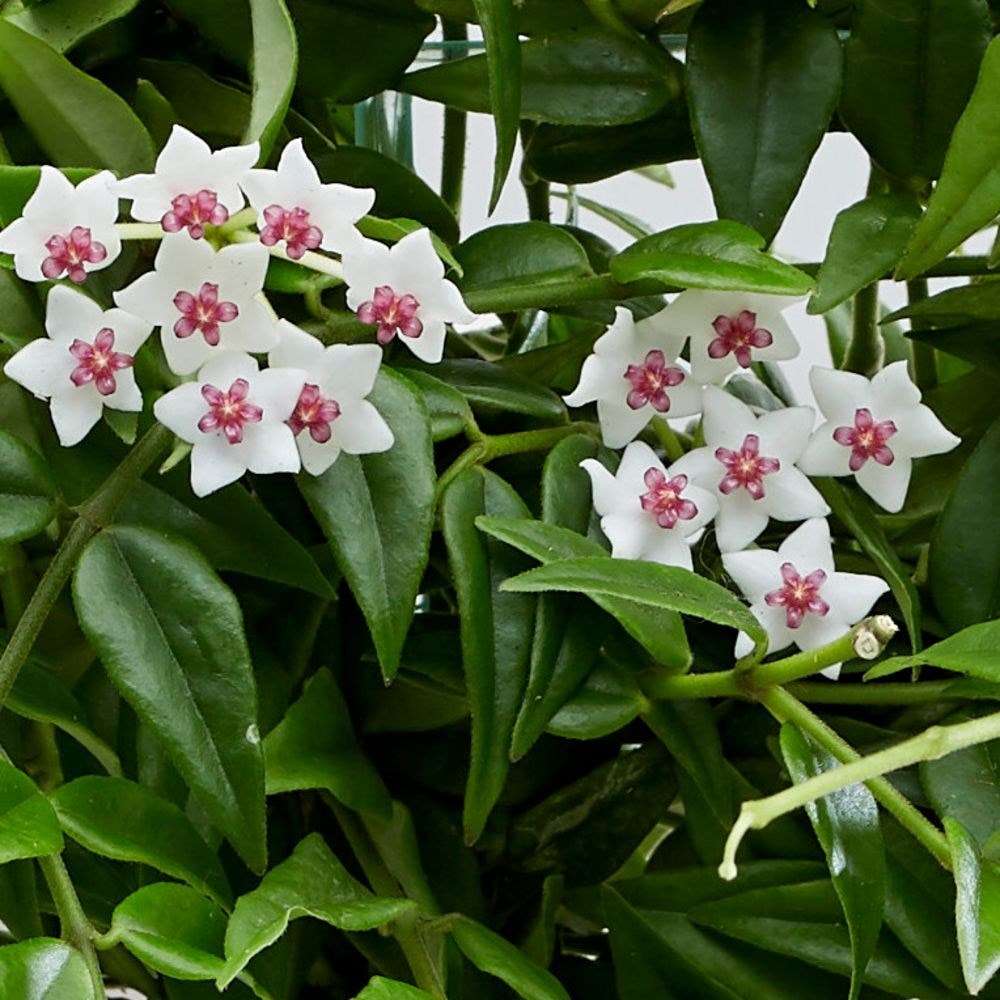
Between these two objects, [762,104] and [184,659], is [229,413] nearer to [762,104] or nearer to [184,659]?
[184,659]

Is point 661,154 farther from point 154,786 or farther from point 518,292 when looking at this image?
point 154,786

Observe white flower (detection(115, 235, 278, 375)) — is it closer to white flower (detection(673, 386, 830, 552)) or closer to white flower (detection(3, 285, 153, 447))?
white flower (detection(3, 285, 153, 447))

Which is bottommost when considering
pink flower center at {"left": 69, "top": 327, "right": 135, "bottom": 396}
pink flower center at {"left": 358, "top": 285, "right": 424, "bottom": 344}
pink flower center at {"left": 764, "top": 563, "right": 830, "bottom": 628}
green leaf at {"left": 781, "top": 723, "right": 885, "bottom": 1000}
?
green leaf at {"left": 781, "top": 723, "right": 885, "bottom": 1000}

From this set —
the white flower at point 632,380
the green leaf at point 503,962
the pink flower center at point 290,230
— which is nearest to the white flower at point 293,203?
the pink flower center at point 290,230

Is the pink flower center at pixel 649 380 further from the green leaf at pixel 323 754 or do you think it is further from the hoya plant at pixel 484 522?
the green leaf at pixel 323 754

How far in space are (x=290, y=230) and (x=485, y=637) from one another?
13cm

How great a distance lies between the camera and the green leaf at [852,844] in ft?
1.49

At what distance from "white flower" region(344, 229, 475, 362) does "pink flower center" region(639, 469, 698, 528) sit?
0.08 m

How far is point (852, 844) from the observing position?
0.47 metres

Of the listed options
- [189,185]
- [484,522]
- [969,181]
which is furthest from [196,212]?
[969,181]

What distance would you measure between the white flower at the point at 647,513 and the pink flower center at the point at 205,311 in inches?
4.9

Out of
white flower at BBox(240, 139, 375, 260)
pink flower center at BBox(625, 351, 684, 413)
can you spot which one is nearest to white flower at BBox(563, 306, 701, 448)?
pink flower center at BBox(625, 351, 684, 413)

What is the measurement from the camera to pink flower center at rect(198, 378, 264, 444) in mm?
446

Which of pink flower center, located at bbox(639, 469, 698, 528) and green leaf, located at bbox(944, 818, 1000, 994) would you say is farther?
pink flower center, located at bbox(639, 469, 698, 528)
